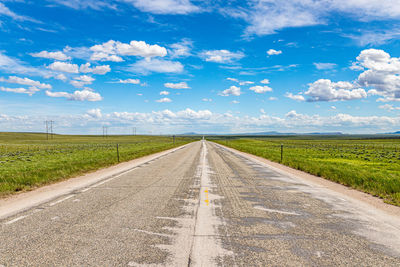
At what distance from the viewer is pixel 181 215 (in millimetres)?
5719

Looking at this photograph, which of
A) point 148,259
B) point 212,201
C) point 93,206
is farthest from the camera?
point 212,201

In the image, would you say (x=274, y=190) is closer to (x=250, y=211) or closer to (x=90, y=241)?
(x=250, y=211)

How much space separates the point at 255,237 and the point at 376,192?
6193 millimetres

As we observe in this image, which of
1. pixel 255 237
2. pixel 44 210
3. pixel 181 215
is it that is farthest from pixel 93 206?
pixel 255 237

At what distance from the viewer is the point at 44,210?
6055mm

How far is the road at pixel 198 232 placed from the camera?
3621 mm

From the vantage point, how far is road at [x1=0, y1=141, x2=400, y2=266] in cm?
362

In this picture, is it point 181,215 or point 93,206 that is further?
point 93,206

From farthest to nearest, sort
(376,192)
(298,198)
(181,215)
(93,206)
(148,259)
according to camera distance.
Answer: (376,192)
(298,198)
(93,206)
(181,215)
(148,259)

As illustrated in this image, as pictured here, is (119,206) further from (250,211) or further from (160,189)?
(250,211)

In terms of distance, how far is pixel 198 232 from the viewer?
15.3ft

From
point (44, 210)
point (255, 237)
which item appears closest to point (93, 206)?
point (44, 210)

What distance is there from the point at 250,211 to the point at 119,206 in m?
3.19

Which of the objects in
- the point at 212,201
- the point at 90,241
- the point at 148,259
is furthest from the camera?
the point at 212,201
